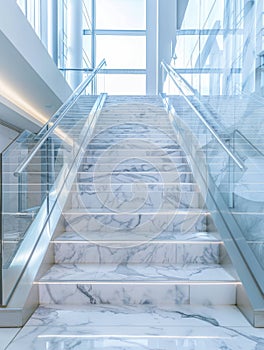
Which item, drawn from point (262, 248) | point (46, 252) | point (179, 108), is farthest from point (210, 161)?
point (179, 108)

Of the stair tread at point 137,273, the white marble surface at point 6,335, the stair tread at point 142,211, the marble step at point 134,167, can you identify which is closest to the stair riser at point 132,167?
the marble step at point 134,167

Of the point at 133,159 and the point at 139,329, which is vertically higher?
the point at 133,159

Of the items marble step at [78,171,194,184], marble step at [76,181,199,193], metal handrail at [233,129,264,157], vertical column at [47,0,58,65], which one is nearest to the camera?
metal handrail at [233,129,264,157]

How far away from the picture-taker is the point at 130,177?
4527 millimetres

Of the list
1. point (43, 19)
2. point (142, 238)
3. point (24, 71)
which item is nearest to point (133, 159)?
point (142, 238)

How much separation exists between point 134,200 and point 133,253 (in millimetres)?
1016

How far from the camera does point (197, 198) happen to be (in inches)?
156

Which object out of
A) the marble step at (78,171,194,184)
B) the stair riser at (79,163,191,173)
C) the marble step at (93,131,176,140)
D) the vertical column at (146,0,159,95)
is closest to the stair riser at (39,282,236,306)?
the marble step at (78,171,194,184)

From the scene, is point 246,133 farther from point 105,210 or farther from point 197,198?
point 105,210

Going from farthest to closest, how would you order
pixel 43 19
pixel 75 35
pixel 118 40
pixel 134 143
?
pixel 118 40, pixel 75 35, pixel 43 19, pixel 134 143

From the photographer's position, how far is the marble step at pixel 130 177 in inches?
175

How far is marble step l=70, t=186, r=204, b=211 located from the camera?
3979 mm

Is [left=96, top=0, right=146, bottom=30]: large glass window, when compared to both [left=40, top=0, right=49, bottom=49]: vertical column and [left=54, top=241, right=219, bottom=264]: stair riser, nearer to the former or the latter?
[left=40, top=0, right=49, bottom=49]: vertical column

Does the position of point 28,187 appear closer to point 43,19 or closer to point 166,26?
point 43,19
